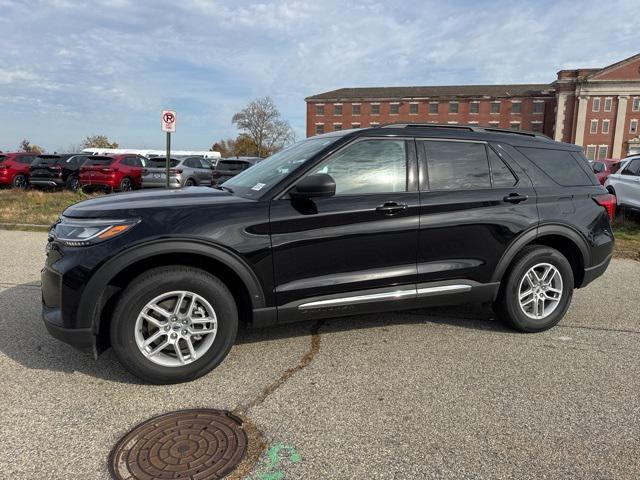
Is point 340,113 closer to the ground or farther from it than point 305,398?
farther from it

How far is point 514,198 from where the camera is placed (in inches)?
153

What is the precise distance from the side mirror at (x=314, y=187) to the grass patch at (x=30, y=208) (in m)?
7.31

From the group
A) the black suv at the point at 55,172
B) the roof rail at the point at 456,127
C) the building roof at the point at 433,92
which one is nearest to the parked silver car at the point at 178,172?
the black suv at the point at 55,172

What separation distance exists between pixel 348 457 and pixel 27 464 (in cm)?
158

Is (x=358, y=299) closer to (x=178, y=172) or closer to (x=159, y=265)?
(x=159, y=265)

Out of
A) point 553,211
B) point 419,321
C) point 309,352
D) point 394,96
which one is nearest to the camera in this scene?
point 309,352

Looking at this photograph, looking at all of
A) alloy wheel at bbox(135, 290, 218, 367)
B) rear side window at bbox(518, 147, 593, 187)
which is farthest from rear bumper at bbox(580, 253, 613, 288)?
alloy wheel at bbox(135, 290, 218, 367)

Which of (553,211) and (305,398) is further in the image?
(553,211)

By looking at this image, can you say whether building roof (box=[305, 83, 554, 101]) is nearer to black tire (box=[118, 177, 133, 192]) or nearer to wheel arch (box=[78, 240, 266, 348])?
black tire (box=[118, 177, 133, 192])

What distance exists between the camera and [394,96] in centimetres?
7981

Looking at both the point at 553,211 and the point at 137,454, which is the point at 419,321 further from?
the point at 137,454

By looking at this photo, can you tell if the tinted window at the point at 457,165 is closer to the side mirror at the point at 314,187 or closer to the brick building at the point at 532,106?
the side mirror at the point at 314,187

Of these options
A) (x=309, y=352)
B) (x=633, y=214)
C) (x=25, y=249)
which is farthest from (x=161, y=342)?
(x=633, y=214)

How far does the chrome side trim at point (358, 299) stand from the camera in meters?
3.31
